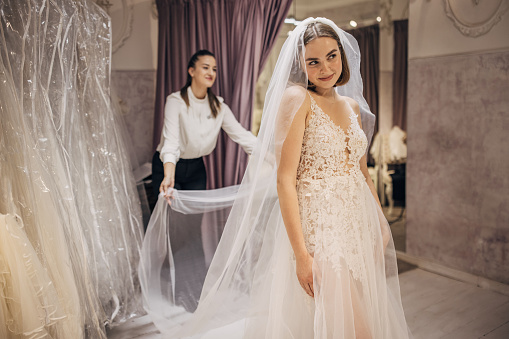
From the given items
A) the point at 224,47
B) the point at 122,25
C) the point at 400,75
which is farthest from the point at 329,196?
the point at 400,75

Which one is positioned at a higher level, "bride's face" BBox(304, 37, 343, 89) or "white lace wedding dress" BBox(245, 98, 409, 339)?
"bride's face" BBox(304, 37, 343, 89)

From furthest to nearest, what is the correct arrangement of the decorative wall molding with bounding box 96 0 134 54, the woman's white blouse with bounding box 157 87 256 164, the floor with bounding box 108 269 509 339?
the decorative wall molding with bounding box 96 0 134 54
the woman's white blouse with bounding box 157 87 256 164
the floor with bounding box 108 269 509 339

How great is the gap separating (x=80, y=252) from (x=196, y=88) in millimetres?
1393

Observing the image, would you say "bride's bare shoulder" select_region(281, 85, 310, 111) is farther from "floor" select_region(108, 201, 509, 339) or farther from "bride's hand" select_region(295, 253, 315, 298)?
"floor" select_region(108, 201, 509, 339)

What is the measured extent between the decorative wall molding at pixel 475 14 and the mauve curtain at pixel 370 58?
1.75m

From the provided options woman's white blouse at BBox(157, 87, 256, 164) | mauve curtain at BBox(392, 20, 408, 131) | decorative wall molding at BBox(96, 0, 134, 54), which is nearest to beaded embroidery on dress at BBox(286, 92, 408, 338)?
woman's white blouse at BBox(157, 87, 256, 164)

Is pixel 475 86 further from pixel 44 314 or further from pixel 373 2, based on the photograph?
pixel 44 314

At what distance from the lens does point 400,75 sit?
477cm

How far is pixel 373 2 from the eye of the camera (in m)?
4.69

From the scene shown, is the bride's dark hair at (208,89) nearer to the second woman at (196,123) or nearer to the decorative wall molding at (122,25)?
the second woman at (196,123)

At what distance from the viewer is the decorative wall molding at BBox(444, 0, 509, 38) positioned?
2.77 meters

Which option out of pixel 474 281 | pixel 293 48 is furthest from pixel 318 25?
pixel 474 281

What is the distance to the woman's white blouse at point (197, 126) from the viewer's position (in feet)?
9.65

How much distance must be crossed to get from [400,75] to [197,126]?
273cm
